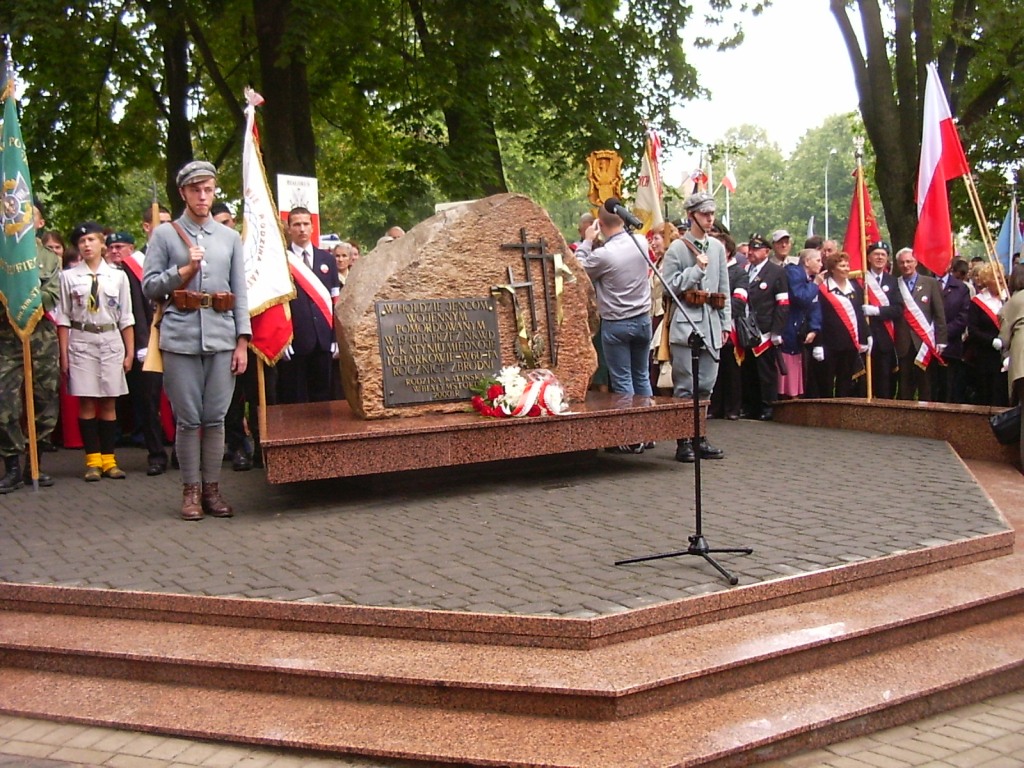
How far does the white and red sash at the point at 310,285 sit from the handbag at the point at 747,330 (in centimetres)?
481

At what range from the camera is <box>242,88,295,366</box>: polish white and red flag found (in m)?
8.86

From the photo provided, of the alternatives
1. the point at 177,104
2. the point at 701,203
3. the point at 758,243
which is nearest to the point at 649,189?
the point at 758,243

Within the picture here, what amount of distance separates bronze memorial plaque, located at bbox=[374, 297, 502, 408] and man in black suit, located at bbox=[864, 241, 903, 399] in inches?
208

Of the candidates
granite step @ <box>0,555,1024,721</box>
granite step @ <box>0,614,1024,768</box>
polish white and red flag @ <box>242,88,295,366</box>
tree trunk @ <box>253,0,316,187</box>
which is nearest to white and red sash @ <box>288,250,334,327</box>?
polish white and red flag @ <box>242,88,295,366</box>

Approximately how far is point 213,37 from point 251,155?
552 inches

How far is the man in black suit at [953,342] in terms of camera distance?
12.7 metres

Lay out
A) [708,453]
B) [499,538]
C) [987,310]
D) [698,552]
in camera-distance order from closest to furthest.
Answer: [698,552] < [499,538] < [708,453] < [987,310]

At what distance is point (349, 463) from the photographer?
7.74 meters

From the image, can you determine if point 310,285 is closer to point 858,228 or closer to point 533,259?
point 533,259

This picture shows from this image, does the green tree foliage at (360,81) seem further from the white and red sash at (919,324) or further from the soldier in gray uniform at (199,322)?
the soldier in gray uniform at (199,322)

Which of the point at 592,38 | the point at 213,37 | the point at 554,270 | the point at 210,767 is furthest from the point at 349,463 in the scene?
the point at 213,37

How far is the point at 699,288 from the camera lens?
9438mm

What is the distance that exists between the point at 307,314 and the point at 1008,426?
6.13 m

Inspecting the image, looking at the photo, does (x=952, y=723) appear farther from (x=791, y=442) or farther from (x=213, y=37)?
(x=213, y=37)
